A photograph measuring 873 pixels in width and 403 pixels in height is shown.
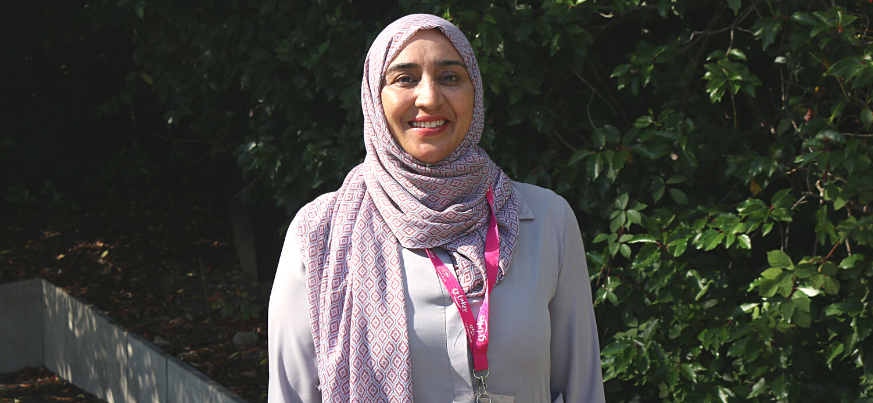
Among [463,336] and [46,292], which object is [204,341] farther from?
[463,336]

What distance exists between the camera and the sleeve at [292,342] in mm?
2010

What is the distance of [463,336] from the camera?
1.90 m

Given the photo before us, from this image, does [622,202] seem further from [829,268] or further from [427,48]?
[427,48]

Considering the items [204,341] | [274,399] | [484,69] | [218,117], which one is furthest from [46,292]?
[274,399]

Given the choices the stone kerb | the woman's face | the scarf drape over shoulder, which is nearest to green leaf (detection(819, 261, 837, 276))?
the scarf drape over shoulder

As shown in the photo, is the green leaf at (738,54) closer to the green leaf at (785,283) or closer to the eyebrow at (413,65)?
the green leaf at (785,283)

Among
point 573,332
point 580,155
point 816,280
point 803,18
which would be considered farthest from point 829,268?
point 573,332

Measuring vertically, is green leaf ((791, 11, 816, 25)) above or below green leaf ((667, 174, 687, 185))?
above

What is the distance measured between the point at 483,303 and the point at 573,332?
30 centimetres

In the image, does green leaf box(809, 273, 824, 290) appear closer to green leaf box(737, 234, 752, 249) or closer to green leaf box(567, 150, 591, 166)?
green leaf box(737, 234, 752, 249)

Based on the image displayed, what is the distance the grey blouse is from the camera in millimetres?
1918

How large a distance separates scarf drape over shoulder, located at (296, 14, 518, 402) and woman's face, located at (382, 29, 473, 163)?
3cm

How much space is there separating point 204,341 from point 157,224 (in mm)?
3007

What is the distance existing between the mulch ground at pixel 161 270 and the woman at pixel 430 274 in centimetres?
346
